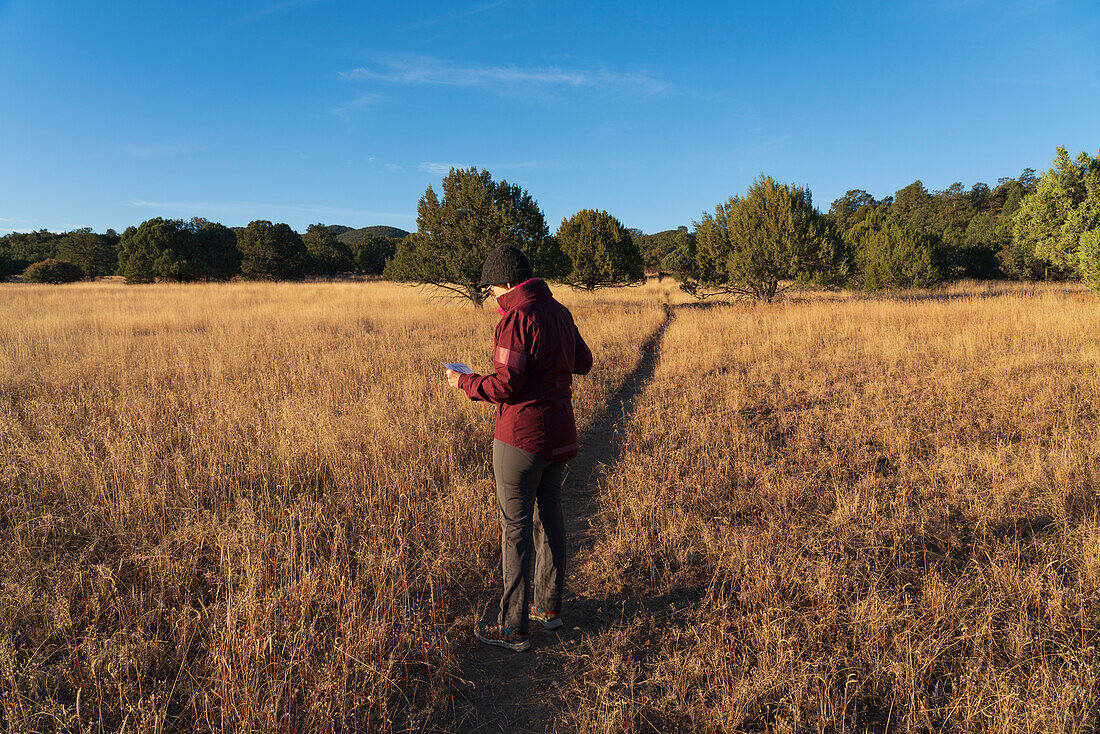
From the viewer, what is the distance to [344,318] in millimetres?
17141

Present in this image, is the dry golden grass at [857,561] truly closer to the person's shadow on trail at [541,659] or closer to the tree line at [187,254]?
the person's shadow on trail at [541,659]

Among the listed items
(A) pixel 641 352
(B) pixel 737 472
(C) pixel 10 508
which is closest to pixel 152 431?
(C) pixel 10 508

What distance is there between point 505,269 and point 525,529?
1.50m

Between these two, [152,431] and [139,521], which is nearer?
[139,521]

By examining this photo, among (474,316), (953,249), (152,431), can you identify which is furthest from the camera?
(953,249)

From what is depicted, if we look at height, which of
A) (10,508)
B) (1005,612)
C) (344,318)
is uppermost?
(344,318)

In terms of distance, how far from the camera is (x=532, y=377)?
2711mm

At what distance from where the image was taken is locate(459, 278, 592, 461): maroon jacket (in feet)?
8.55

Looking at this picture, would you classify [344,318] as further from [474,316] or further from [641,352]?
[641,352]

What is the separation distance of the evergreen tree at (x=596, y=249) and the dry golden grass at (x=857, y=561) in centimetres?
2035

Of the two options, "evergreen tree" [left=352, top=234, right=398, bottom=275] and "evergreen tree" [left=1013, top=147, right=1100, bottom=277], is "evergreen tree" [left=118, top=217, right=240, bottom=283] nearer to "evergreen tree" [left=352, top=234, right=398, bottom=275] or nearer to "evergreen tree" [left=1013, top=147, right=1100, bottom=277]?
"evergreen tree" [left=352, top=234, right=398, bottom=275]

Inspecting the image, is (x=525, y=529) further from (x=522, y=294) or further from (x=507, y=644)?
(x=522, y=294)

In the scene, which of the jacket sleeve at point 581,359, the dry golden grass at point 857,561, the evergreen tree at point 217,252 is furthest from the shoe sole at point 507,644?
the evergreen tree at point 217,252

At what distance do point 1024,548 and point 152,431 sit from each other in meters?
8.42
